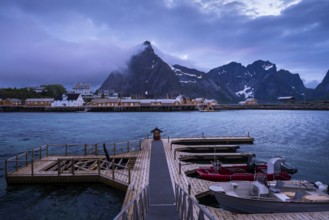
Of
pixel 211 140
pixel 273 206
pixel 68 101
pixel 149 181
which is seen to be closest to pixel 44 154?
pixel 211 140

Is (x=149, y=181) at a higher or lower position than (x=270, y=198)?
higher

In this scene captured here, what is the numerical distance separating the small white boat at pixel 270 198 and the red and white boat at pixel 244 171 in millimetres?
3361

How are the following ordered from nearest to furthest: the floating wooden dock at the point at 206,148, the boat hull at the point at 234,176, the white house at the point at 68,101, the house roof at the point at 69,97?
1. the boat hull at the point at 234,176
2. the floating wooden dock at the point at 206,148
3. the white house at the point at 68,101
4. the house roof at the point at 69,97

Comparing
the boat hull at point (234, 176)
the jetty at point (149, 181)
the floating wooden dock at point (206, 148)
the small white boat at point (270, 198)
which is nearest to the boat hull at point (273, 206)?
the small white boat at point (270, 198)

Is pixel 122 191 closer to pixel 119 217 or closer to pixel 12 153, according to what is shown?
pixel 119 217

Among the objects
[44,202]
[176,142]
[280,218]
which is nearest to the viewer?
[280,218]

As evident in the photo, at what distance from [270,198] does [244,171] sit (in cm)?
824

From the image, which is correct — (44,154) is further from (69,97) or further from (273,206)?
(69,97)

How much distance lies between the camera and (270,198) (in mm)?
14047

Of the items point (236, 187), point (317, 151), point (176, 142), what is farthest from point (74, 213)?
point (317, 151)

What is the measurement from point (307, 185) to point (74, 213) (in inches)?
562

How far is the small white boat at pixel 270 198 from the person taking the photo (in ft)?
44.2

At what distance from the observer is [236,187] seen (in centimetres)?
1552

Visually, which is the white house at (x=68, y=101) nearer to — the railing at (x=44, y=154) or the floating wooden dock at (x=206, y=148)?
the railing at (x=44, y=154)
